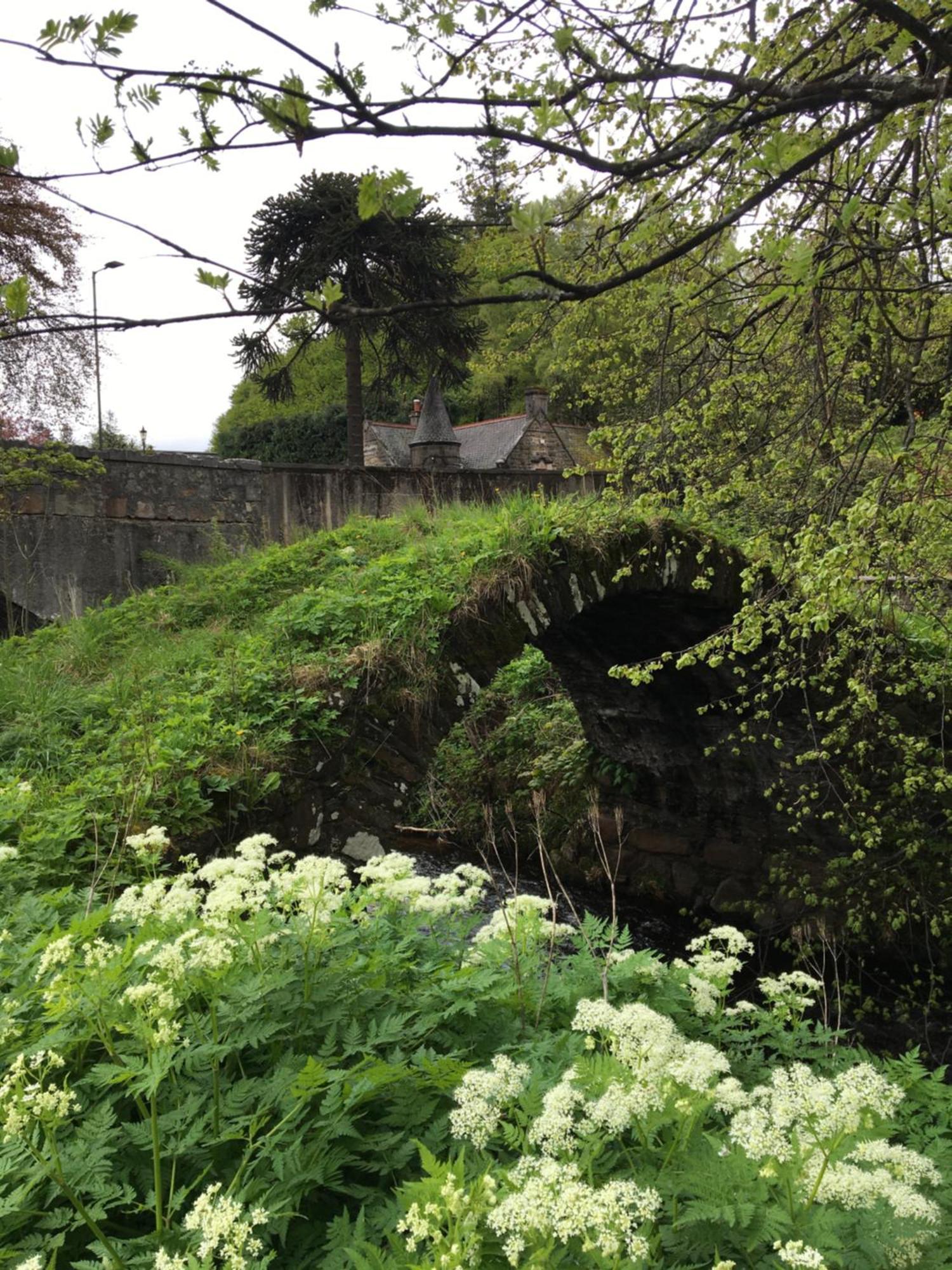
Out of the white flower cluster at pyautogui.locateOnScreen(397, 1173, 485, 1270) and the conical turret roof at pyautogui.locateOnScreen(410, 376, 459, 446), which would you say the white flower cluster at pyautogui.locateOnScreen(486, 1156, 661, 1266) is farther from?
the conical turret roof at pyautogui.locateOnScreen(410, 376, 459, 446)

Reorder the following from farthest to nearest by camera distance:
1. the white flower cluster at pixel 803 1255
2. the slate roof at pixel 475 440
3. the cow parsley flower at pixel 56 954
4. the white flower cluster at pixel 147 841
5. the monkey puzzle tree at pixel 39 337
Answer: the slate roof at pixel 475 440, the monkey puzzle tree at pixel 39 337, the white flower cluster at pixel 147 841, the cow parsley flower at pixel 56 954, the white flower cluster at pixel 803 1255

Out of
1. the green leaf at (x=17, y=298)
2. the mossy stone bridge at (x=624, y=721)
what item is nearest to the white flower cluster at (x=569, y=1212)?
the green leaf at (x=17, y=298)

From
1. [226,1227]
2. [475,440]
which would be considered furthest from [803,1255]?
[475,440]

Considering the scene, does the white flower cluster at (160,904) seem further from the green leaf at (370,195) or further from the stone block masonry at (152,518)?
the stone block masonry at (152,518)

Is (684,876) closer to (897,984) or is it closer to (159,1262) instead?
(897,984)

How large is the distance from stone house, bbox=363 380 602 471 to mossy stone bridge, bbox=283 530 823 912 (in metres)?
14.0

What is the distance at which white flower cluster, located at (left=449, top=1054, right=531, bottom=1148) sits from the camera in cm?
142

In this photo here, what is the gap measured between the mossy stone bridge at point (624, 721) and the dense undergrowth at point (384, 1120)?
8.24 feet

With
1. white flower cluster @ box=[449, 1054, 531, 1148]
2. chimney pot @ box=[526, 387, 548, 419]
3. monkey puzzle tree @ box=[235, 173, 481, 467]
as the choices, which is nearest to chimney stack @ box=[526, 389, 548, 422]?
chimney pot @ box=[526, 387, 548, 419]

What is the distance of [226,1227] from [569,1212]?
1.58 ft

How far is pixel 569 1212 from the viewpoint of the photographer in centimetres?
118

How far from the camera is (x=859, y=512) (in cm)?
266

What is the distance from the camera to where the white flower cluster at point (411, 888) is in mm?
2408

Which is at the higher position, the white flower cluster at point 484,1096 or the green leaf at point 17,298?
the green leaf at point 17,298
